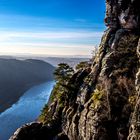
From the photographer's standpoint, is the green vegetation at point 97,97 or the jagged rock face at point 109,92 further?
the green vegetation at point 97,97

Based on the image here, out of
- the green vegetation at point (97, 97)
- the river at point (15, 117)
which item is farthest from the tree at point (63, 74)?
the river at point (15, 117)

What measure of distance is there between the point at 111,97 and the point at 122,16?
92.2 ft

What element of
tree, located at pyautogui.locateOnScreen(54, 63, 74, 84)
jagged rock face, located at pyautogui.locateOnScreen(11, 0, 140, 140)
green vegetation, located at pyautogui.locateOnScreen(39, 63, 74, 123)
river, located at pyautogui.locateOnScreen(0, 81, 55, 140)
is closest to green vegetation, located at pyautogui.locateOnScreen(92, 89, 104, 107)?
jagged rock face, located at pyautogui.locateOnScreen(11, 0, 140, 140)

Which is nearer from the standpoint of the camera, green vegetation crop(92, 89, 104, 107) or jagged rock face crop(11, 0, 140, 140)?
jagged rock face crop(11, 0, 140, 140)

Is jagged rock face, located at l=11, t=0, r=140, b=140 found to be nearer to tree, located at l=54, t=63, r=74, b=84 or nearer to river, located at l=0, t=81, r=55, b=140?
tree, located at l=54, t=63, r=74, b=84

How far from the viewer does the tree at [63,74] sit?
8988 centimetres

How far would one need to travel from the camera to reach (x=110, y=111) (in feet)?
184

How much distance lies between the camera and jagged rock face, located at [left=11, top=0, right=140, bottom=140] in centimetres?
5425

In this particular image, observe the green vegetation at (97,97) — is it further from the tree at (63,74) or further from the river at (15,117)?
the river at (15,117)

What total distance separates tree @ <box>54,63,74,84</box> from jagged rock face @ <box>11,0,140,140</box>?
5950 millimetres

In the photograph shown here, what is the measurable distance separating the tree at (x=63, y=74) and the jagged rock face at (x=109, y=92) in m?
5.95

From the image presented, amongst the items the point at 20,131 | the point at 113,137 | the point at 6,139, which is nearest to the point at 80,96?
the point at 20,131

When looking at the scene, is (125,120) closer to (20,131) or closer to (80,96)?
(80,96)

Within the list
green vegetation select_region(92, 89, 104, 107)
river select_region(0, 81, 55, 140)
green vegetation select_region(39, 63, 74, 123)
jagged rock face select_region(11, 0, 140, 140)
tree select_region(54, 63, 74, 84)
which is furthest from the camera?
river select_region(0, 81, 55, 140)
